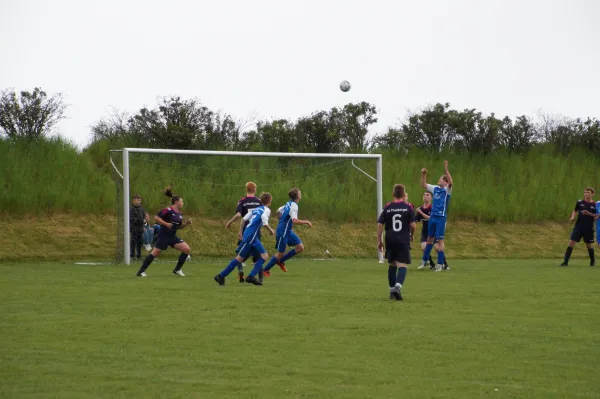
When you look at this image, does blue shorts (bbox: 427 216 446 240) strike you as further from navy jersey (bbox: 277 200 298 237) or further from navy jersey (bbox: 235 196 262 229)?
navy jersey (bbox: 235 196 262 229)

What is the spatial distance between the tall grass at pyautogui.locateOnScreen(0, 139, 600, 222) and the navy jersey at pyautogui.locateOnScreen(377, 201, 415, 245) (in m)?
15.8

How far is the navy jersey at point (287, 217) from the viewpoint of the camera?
754 inches

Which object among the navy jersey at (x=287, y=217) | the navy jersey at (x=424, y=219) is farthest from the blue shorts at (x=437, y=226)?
the navy jersey at (x=287, y=217)

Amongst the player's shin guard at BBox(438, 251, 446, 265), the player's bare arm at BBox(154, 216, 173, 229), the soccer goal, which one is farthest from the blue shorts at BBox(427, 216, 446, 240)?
the soccer goal

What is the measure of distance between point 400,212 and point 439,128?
29386 mm

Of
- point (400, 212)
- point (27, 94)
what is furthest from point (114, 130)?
point (400, 212)

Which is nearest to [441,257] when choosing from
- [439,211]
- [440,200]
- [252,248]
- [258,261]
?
[439,211]

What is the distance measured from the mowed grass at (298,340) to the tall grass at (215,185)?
1222 centimetres

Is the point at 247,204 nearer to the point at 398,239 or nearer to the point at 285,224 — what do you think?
the point at 285,224

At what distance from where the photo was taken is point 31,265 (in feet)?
79.4

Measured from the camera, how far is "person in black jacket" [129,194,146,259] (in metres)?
26.0

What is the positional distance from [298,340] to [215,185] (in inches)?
804

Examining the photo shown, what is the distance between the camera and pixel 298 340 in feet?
32.9

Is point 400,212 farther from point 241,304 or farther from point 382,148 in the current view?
point 382,148
